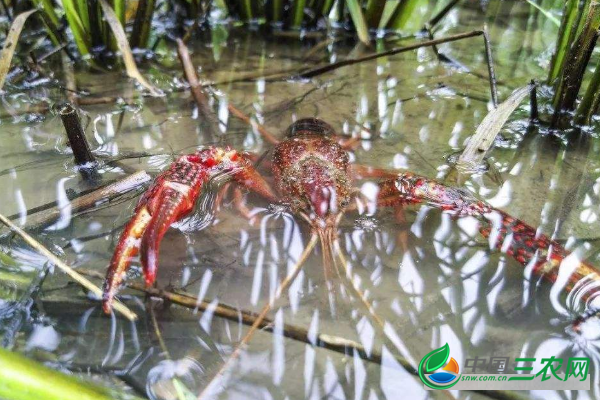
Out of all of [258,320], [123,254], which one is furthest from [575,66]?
[123,254]

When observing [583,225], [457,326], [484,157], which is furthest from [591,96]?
[457,326]

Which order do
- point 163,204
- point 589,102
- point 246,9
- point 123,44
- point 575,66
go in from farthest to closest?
point 246,9 < point 123,44 < point 589,102 < point 575,66 < point 163,204

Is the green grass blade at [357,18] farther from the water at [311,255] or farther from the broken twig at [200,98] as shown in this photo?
the broken twig at [200,98]

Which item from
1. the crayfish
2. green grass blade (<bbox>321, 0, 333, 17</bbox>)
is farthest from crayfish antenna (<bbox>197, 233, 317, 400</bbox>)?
green grass blade (<bbox>321, 0, 333, 17</bbox>)

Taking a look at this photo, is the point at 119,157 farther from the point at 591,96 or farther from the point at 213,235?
the point at 591,96

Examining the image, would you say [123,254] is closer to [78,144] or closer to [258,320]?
[258,320]

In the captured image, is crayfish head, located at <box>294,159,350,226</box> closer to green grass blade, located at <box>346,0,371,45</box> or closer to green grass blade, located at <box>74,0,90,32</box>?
green grass blade, located at <box>346,0,371,45</box>

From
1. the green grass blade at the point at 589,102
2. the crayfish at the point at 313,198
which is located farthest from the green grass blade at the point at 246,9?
the green grass blade at the point at 589,102
